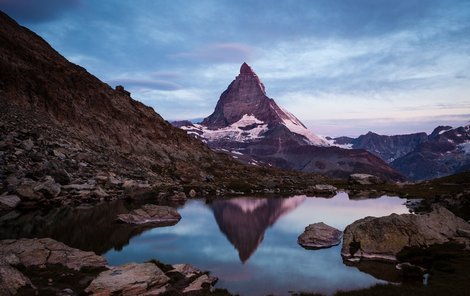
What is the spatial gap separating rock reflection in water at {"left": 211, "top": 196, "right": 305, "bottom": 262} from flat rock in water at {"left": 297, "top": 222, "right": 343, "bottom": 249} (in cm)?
663

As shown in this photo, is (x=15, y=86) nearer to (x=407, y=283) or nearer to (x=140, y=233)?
(x=140, y=233)

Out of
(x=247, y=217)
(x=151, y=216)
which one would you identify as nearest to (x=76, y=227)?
(x=151, y=216)

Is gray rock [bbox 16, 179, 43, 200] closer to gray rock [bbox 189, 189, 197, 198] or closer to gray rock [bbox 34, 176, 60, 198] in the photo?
gray rock [bbox 34, 176, 60, 198]

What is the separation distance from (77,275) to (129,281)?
5766 mm

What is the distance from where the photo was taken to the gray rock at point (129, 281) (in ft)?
90.5

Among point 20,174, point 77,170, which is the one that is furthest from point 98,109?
point 20,174

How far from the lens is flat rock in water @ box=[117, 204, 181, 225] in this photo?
2463 inches

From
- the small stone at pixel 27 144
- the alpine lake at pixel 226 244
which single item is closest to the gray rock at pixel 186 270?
the alpine lake at pixel 226 244

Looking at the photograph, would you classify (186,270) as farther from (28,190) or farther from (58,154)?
(58,154)

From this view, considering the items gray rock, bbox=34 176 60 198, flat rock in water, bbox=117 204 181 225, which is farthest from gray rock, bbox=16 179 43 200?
flat rock in water, bbox=117 204 181 225

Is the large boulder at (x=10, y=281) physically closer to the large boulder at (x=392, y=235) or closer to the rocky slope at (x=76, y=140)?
the large boulder at (x=392, y=235)

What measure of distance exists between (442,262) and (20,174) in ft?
215

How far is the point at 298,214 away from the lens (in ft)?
277

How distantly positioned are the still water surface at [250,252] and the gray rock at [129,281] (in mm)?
6471
